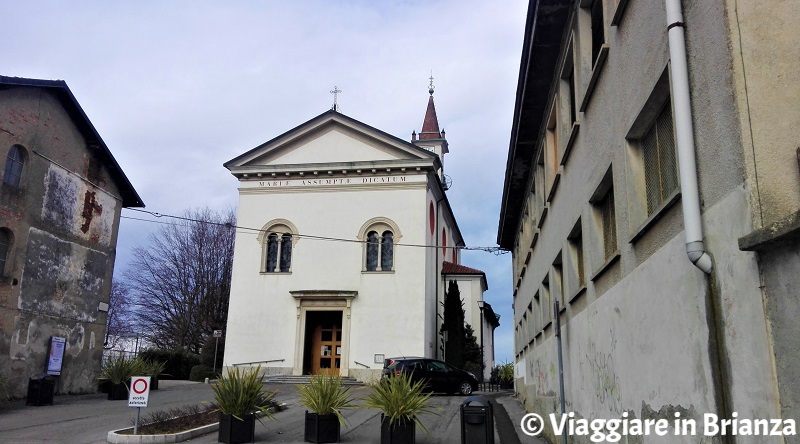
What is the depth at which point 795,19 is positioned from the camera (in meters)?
4.24

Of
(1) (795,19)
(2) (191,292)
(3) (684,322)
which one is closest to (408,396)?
(3) (684,322)

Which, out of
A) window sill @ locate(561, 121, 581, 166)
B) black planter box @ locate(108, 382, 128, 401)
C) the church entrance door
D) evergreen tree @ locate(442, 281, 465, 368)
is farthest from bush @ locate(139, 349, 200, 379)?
A: window sill @ locate(561, 121, 581, 166)

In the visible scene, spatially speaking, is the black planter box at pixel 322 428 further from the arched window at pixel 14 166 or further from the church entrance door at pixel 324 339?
the church entrance door at pixel 324 339

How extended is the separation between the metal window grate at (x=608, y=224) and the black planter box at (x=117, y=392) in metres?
16.7

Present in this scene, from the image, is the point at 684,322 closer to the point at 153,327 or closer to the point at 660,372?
the point at 660,372

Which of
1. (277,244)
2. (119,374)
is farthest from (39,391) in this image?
(277,244)

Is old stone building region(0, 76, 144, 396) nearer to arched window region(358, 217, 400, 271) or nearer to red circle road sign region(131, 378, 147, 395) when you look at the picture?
red circle road sign region(131, 378, 147, 395)

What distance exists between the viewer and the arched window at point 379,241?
1275 inches

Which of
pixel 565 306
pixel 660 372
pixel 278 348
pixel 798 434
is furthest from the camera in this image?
pixel 278 348

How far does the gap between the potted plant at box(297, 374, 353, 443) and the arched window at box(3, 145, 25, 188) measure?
12.8 m

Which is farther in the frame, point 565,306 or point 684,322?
point 565,306

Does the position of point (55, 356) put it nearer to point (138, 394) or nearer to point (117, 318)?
point (138, 394)

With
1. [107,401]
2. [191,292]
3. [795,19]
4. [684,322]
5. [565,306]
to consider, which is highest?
[191,292]

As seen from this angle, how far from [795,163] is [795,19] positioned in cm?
104
